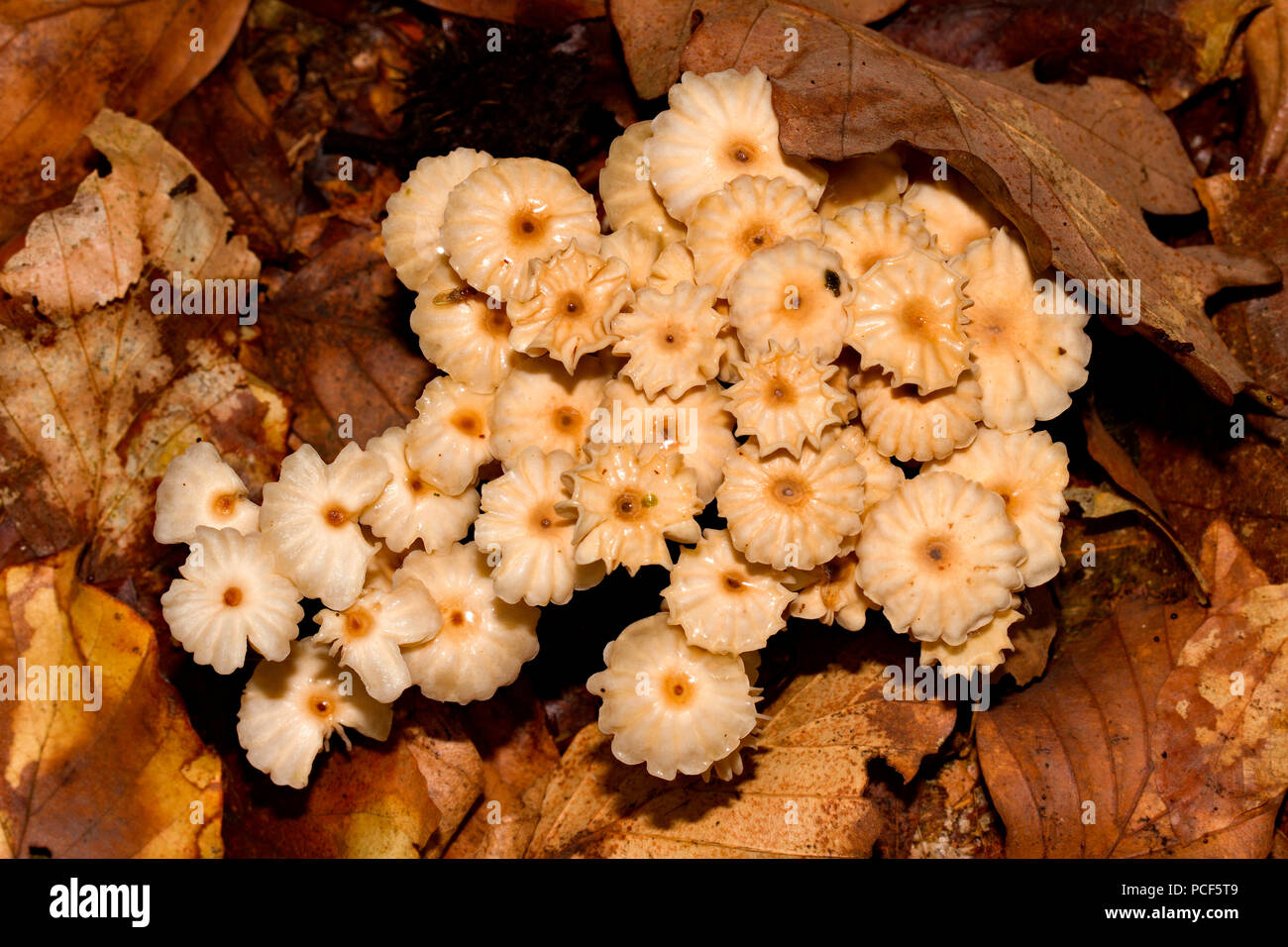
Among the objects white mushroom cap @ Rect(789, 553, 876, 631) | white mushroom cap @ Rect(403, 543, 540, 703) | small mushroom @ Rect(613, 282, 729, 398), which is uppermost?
small mushroom @ Rect(613, 282, 729, 398)

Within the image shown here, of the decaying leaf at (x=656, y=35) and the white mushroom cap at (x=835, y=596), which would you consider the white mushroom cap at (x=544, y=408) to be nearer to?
the white mushroom cap at (x=835, y=596)

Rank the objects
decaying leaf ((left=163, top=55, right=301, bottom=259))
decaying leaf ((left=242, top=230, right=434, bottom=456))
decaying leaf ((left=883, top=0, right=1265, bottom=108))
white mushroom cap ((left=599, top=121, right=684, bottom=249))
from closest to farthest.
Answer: white mushroom cap ((left=599, top=121, right=684, bottom=249))
decaying leaf ((left=242, top=230, right=434, bottom=456))
decaying leaf ((left=883, top=0, right=1265, bottom=108))
decaying leaf ((left=163, top=55, right=301, bottom=259))

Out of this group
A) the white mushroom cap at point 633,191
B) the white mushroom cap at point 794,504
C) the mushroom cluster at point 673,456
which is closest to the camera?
the white mushroom cap at point 794,504

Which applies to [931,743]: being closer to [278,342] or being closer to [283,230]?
[278,342]

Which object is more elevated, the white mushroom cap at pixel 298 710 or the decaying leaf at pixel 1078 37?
the decaying leaf at pixel 1078 37

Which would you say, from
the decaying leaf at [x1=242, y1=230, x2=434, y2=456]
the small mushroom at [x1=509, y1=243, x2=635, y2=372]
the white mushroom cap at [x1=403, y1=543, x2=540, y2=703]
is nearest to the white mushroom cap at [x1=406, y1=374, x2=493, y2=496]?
the white mushroom cap at [x1=403, y1=543, x2=540, y2=703]

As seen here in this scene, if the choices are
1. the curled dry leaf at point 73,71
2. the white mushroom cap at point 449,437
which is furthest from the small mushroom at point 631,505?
the curled dry leaf at point 73,71

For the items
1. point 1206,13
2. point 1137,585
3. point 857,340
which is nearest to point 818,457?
point 857,340

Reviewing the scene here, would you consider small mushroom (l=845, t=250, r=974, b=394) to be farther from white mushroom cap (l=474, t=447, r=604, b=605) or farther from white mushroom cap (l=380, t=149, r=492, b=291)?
white mushroom cap (l=380, t=149, r=492, b=291)
